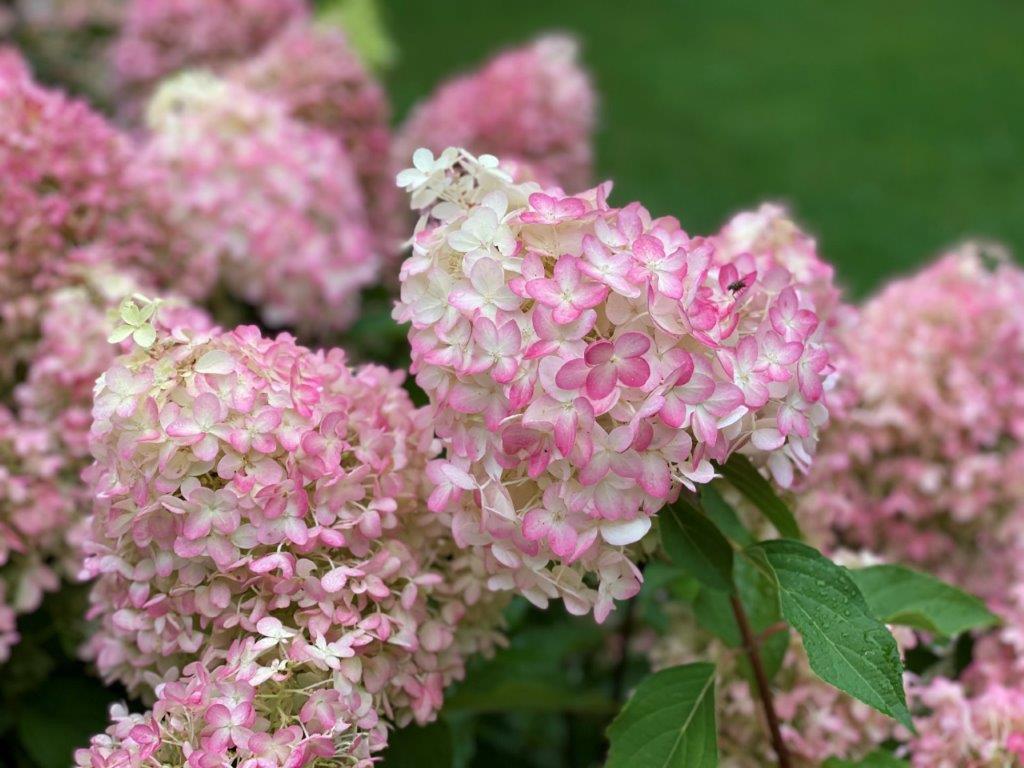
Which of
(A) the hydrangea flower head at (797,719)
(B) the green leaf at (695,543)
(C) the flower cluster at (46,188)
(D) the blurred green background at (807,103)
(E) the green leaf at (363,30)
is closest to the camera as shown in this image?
(B) the green leaf at (695,543)

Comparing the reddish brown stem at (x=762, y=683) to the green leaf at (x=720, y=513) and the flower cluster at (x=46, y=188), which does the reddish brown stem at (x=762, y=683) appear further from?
the flower cluster at (x=46, y=188)

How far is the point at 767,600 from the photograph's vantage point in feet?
4.04

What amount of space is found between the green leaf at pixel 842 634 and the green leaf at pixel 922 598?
0.94ft

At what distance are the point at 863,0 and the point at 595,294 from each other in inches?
313

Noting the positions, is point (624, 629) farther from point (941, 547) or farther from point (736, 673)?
point (941, 547)

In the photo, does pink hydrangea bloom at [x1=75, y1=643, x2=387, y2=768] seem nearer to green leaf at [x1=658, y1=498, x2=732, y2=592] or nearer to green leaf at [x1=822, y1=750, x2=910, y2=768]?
green leaf at [x1=658, y1=498, x2=732, y2=592]

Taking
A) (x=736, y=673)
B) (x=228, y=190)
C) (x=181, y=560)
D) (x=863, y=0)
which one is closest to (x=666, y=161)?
(x=863, y=0)

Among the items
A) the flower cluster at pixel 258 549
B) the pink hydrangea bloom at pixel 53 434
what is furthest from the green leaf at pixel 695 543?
the pink hydrangea bloom at pixel 53 434

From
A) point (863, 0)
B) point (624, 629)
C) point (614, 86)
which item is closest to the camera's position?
point (624, 629)

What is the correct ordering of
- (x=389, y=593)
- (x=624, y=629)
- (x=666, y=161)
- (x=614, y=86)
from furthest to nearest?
(x=614, y=86)
(x=666, y=161)
(x=624, y=629)
(x=389, y=593)

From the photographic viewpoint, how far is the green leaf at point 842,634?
0.89 meters

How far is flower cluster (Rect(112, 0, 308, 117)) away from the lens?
8.64 ft

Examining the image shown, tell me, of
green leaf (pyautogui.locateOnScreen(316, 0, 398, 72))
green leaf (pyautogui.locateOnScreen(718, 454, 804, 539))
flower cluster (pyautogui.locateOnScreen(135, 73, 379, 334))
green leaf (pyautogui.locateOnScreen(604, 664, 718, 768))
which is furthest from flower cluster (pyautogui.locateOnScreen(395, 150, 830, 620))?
green leaf (pyautogui.locateOnScreen(316, 0, 398, 72))

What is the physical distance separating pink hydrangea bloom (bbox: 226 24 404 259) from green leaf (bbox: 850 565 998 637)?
1357 millimetres
